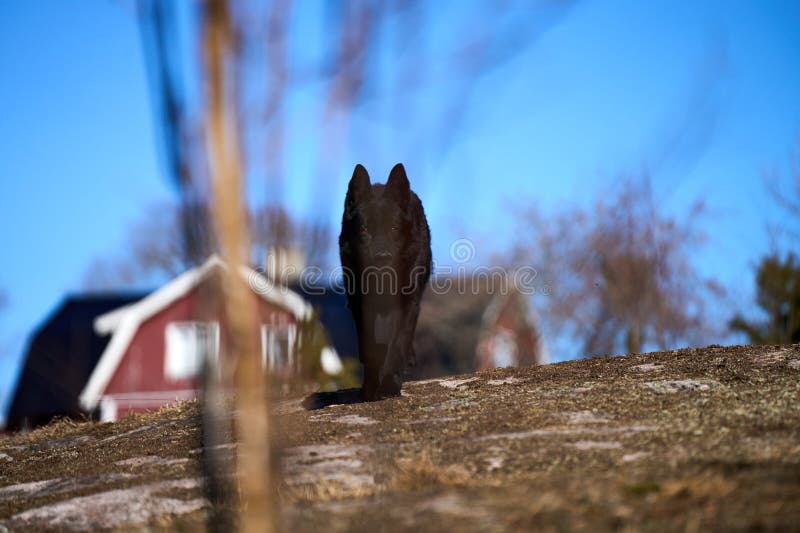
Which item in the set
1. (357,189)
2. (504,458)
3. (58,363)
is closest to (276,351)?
(504,458)

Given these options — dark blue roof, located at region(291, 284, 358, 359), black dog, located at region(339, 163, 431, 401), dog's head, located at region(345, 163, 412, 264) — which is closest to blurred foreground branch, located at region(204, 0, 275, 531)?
black dog, located at region(339, 163, 431, 401)

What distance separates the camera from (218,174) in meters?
2.36

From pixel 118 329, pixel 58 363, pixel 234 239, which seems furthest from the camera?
pixel 58 363

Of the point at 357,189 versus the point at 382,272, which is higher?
the point at 357,189

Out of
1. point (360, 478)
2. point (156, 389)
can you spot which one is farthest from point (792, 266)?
point (360, 478)

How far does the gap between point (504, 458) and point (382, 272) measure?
3161 mm

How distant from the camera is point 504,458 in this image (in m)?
4.75

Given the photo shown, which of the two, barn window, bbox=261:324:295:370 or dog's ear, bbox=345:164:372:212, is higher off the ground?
dog's ear, bbox=345:164:372:212

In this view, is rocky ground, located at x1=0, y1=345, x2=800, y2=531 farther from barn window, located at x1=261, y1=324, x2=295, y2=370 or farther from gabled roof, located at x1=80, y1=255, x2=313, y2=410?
gabled roof, located at x1=80, y1=255, x2=313, y2=410

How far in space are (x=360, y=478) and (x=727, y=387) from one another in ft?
10.0

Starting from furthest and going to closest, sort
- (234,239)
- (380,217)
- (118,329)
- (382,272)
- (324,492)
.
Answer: (118,329), (380,217), (382,272), (324,492), (234,239)

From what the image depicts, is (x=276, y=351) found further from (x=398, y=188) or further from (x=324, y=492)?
(x=398, y=188)

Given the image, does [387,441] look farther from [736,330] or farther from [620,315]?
[620,315]

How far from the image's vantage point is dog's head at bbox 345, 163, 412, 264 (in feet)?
25.4
